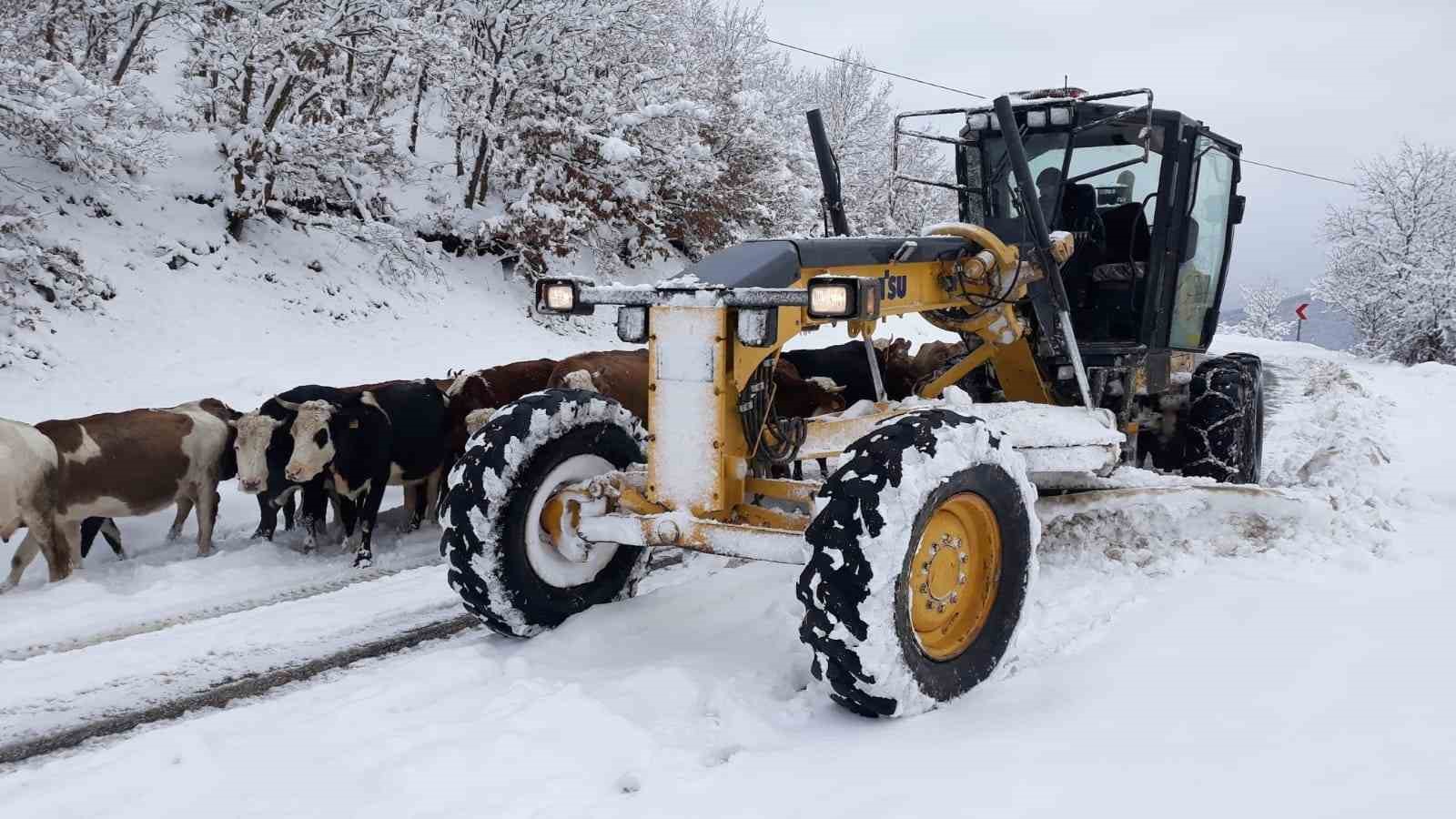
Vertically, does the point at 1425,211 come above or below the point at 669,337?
above

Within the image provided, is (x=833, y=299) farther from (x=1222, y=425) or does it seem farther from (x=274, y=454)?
(x=274, y=454)

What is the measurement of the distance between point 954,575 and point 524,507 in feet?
6.05

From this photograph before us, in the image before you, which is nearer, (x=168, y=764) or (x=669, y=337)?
(x=168, y=764)

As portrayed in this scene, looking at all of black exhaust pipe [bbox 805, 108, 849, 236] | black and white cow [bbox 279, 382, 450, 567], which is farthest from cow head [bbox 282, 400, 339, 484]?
black exhaust pipe [bbox 805, 108, 849, 236]

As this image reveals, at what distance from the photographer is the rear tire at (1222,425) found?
24.4 feet

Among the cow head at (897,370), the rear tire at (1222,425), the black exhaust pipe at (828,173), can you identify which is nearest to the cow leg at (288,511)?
the black exhaust pipe at (828,173)

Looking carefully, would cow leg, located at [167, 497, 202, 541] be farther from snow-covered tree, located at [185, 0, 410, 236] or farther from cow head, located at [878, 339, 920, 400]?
snow-covered tree, located at [185, 0, 410, 236]

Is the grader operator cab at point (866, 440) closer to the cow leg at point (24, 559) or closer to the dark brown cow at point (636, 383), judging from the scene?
the dark brown cow at point (636, 383)

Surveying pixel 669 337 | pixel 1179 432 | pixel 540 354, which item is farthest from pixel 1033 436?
pixel 540 354

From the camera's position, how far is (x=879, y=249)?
5004 mm

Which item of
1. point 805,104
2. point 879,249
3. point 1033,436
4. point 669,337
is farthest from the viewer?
point 805,104

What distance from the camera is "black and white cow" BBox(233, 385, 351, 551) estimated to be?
714 centimetres

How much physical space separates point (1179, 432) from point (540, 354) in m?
9.83

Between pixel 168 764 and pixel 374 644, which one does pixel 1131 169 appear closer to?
pixel 374 644
